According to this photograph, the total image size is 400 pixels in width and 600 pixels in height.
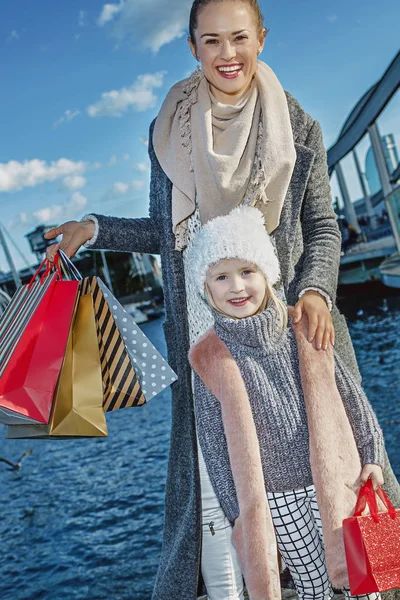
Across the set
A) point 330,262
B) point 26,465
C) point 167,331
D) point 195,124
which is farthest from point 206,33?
point 26,465

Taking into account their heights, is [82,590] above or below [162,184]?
below

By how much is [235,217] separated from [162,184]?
372 mm

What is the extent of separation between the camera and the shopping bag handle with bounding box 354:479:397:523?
67.6 inches

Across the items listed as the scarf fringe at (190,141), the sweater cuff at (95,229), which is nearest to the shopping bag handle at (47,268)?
the sweater cuff at (95,229)

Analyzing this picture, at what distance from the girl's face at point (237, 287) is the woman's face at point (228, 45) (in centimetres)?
55

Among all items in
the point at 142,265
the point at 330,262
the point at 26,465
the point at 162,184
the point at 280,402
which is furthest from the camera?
the point at 142,265

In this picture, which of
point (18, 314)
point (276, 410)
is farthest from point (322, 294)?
point (18, 314)

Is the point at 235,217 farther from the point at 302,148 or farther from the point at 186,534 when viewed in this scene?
the point at 186,534

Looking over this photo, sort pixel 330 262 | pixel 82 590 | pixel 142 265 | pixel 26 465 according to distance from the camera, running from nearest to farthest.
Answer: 1. pixel 330 262
2. pixel 82 590
3. pixel 26 465
4. pixel 142 265

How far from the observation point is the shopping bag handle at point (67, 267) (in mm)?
2072

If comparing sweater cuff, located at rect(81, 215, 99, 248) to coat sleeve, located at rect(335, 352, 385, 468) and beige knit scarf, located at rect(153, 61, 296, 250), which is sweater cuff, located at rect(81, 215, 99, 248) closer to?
beige knit scarf, located at rect(153, 61, 296, 250)

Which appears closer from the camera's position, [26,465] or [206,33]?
[206,33]

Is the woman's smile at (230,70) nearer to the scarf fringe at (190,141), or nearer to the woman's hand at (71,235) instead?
the scarf fringe at (190,141)

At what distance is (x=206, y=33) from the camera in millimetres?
1864
